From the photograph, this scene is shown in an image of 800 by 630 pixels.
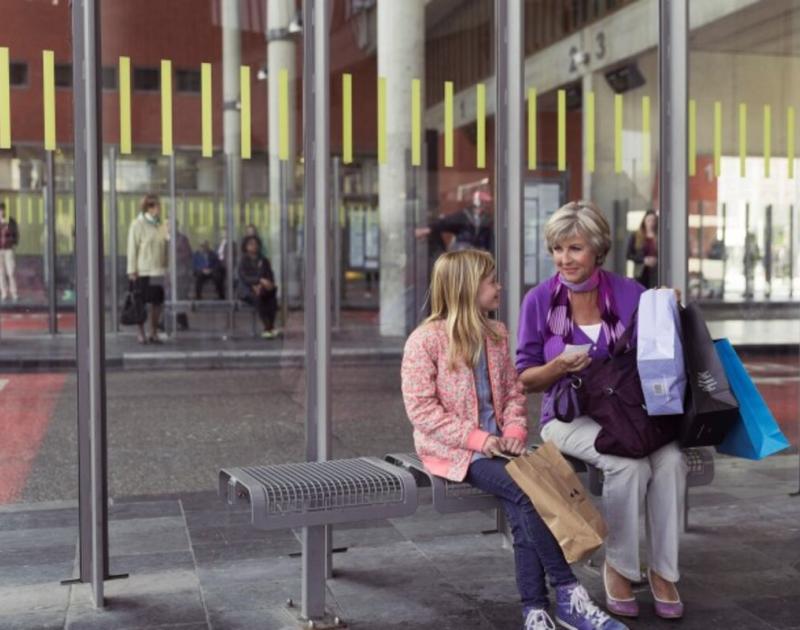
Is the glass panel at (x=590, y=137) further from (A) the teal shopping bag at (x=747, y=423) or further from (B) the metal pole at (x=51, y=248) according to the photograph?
(B) the metal pole at (x=51, y=248)

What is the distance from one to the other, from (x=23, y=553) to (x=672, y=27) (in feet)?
12.5

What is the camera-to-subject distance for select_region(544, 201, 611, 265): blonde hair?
404 cm

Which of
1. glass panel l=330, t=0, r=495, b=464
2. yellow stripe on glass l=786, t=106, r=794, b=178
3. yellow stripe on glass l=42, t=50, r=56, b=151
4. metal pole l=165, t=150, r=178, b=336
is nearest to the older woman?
glass panel l=330, t=0, r=495, b=464

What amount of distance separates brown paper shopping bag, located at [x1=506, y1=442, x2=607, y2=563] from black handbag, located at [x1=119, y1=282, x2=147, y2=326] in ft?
14.5

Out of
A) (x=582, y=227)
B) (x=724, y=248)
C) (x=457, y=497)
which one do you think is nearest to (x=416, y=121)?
(x=582, y=227)

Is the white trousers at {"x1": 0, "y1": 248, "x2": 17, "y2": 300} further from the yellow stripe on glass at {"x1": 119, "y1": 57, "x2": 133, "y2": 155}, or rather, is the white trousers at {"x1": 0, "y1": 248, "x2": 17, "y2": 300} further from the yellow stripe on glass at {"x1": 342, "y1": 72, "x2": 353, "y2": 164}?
the yellow stripe on glass at {"x1": 342, "y1": 72, "x2": 353, "y2": 164}

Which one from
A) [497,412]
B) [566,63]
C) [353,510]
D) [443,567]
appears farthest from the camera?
[566,63]

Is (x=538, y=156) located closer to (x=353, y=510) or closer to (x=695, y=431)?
(x=695, y=431)

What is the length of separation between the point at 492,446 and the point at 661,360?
688mm

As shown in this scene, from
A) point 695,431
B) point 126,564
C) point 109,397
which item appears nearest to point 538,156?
point 695,431

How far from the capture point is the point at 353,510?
3676 millimetres

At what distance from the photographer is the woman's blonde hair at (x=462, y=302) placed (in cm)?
384

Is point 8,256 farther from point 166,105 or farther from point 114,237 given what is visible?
point 166,105

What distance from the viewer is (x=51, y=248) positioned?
303 inches
